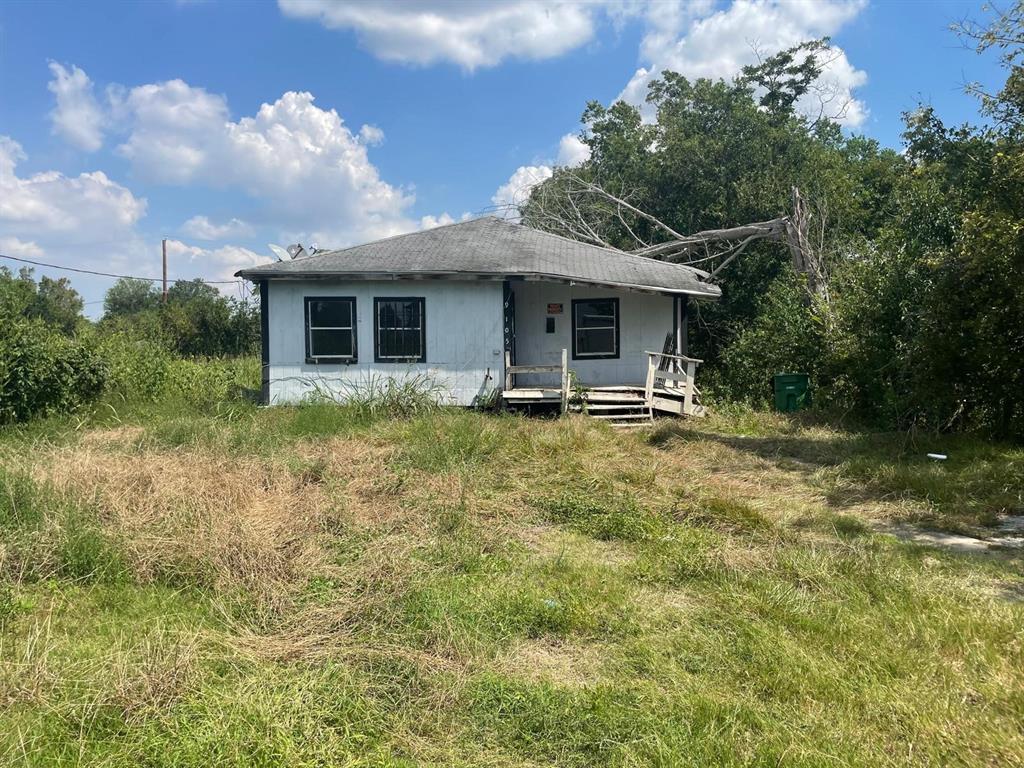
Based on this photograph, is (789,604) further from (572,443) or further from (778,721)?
Answer: (572,443)

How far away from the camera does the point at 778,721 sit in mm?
2961

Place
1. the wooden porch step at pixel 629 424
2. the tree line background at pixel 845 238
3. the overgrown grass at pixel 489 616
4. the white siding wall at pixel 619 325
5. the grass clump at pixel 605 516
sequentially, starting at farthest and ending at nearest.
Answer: the white siding wall at pixel 619 325, the wooden porch step at pixel 629 424, the tree line background at pixel 845 238, the grass clump at pixel 605 516, the overgrown grass at pixel 489 616

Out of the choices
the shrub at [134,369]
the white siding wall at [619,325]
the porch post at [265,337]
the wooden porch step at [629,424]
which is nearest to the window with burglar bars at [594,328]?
the white siding wall at [619,325]

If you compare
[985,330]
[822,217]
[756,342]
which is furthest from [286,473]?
A: [822,217]

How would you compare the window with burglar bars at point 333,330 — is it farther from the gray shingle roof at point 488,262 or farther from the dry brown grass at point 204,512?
the dry brown grass at point 204,512

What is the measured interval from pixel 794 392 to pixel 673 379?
2552mm

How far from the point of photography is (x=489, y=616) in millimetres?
4035

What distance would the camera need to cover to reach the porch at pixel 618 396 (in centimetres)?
1266

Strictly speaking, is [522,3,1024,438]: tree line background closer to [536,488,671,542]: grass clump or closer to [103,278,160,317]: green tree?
[536,488,671,542]: grass clump

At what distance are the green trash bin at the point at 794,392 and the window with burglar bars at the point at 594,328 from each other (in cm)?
358

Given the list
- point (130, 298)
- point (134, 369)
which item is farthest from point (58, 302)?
point (134, 369)

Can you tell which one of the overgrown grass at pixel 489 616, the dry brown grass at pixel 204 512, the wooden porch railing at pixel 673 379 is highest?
the wooden porch railing at pixel 673 379

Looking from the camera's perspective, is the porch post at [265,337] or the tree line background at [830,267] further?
the porch post at [265,337]

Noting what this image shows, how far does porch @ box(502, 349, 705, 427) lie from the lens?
12.7 meters
